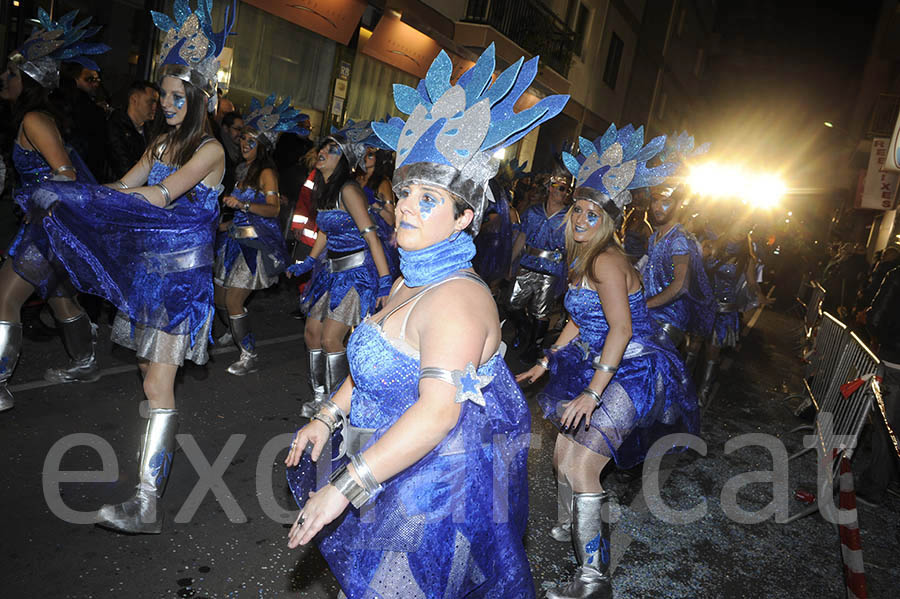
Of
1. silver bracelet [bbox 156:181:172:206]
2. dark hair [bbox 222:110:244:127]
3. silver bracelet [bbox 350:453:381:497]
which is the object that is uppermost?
dark hair [bbox 222:110:244:127]

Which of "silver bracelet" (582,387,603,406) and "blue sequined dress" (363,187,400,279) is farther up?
"blue sequined dress" (363,187,400,279)

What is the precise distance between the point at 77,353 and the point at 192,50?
2.83 metres

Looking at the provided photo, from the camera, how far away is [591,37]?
72.9 feet

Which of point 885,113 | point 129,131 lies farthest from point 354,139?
point 885,113

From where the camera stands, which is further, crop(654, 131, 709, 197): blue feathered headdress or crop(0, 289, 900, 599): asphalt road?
crop(654, 131, 709, 197): blue feathered headdress

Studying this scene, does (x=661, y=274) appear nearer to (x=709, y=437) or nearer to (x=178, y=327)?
(x=709, y=437)

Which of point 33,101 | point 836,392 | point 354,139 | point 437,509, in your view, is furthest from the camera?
point 836,392

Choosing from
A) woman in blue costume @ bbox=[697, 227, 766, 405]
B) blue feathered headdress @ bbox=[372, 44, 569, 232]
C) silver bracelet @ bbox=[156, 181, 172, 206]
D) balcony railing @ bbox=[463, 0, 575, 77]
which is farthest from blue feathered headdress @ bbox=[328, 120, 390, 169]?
balcony railing @ bbox=[463, 0, 575, 77]

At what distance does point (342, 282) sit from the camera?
16.4ft

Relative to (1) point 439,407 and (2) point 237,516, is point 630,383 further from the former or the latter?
(2) point 237,516

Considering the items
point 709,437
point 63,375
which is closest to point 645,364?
point 709,437

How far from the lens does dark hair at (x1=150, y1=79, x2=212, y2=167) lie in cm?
320

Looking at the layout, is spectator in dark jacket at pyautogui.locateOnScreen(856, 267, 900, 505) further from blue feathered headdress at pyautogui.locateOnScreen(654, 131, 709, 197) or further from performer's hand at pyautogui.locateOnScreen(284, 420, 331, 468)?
performer's hand at pyautogui.locateOnScreen(284, 420, 331, 468)

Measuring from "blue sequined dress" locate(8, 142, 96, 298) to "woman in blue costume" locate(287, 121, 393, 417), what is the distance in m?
1.63
